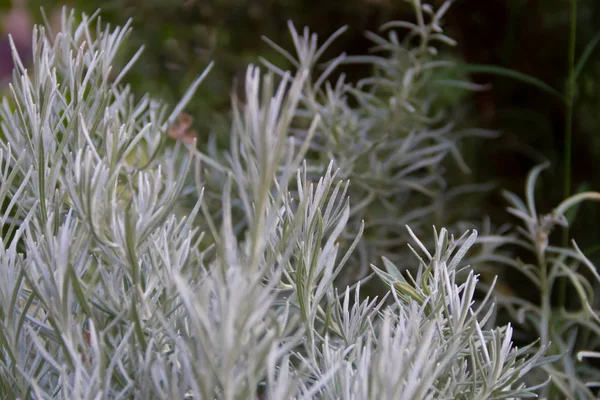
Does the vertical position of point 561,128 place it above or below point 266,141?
below

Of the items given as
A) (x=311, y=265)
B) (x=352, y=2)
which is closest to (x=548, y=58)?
(x=352, y=2)

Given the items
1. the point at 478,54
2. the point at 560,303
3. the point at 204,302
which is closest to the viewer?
the point at 204,302

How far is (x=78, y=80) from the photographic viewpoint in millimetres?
286

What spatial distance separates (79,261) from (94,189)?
0.14 feet

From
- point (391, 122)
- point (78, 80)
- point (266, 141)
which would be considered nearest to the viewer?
point (266, 141)

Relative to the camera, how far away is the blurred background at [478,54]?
26.8 inches

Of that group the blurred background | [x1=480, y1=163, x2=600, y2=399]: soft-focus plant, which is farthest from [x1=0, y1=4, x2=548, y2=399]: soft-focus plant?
the blurred background

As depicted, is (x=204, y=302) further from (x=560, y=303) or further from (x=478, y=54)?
(x=478, y=54)

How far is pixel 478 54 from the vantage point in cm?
77

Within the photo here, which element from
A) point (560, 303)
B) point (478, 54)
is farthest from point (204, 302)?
point (478, 54)

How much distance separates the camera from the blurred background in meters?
0.68

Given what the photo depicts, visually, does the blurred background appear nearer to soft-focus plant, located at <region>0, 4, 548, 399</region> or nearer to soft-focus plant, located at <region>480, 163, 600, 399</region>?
soft-focus plant, located at <region>480, 163, 600, 399</region>

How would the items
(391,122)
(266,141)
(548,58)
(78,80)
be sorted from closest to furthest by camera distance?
(266,141)
(78,80)
(391,122)
(548,58)

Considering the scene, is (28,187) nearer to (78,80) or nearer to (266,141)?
(78,80)
